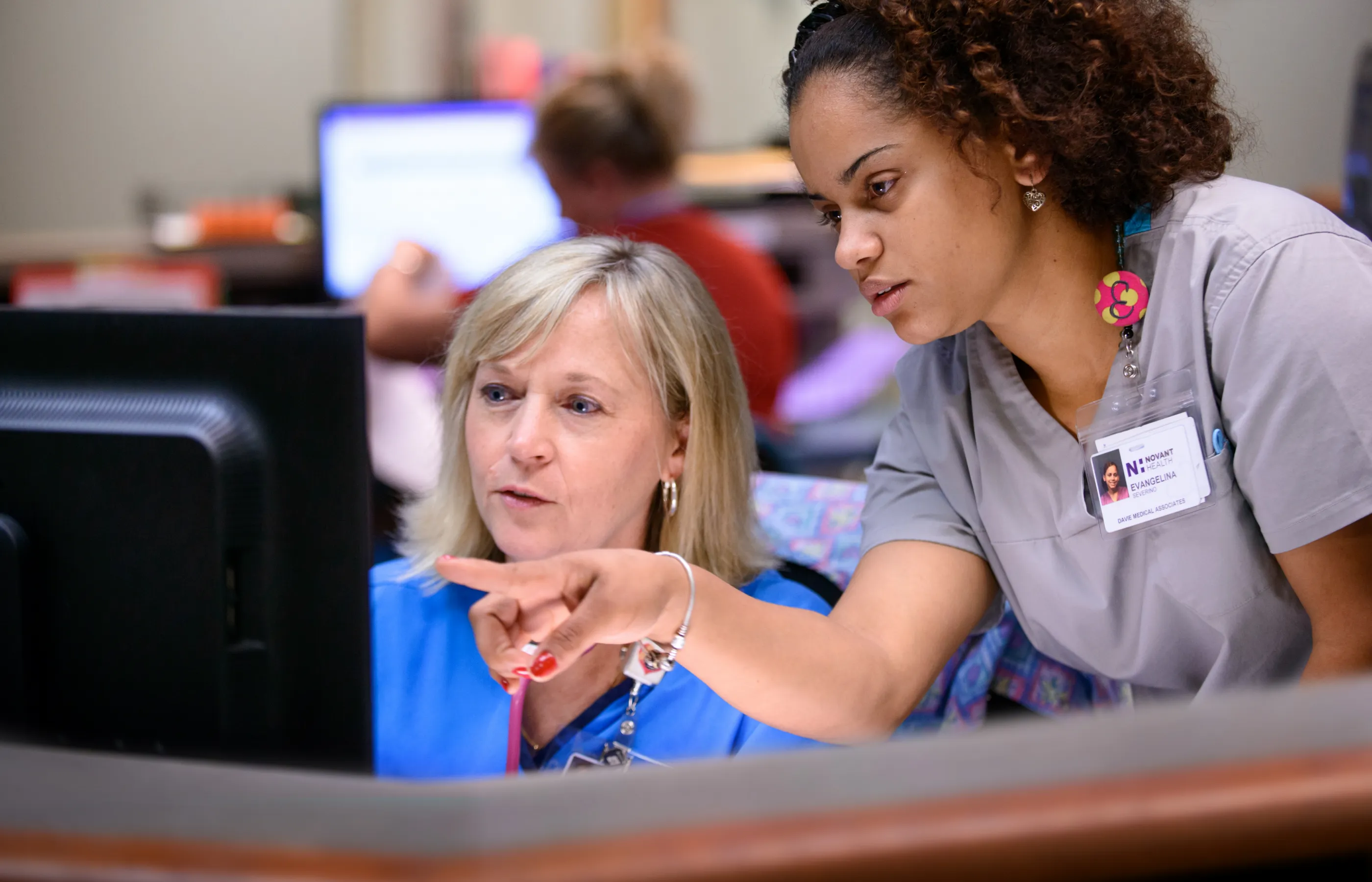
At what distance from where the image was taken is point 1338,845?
43 centimetres

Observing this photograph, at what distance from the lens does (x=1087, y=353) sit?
127 cm

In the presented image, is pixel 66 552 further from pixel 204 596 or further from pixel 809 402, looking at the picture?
pixel 809 402

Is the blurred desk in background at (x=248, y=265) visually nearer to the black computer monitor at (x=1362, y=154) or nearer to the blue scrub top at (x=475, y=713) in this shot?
the blue scrub top at (x=475, y=713)

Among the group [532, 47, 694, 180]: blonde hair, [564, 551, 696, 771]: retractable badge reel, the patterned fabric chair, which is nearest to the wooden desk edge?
[564, 551, 696, 771]: retractable badge reel

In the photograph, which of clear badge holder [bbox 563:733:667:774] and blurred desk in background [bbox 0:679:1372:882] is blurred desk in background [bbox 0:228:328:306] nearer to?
clear badge holder [bbox 563:733:667:774]

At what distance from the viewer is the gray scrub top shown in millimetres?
1086

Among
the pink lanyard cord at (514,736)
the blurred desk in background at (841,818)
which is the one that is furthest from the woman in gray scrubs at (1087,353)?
the blurred desk in background at (841,818)

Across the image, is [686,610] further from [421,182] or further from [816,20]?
[421,182]

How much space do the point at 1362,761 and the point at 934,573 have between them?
2.88 ft

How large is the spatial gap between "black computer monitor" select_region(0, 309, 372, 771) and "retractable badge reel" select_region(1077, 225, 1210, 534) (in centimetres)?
79

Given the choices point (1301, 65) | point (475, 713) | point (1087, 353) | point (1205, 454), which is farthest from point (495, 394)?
point (1301, 65)

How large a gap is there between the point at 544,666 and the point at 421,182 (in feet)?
8.22

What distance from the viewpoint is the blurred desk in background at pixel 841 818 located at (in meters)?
A: 0.42

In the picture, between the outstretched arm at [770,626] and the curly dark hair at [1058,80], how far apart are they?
44 cm
